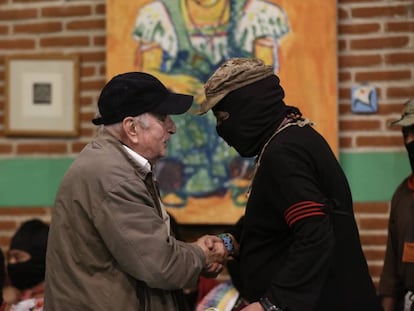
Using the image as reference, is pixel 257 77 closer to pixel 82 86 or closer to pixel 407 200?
pixel 407 200

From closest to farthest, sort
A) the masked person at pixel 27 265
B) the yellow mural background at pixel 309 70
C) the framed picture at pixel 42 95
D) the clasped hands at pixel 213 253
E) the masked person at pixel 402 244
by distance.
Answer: the clasped hands at pixel 213 253, the masked person at pixel 402 244, the masked person at pixel 27 265, the yellow mural background at pixel 309 70, the framed picture at pixel 42 95

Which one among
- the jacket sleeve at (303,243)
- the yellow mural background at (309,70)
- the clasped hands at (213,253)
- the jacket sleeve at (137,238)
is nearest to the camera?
the jacket sleeve at (303,243)

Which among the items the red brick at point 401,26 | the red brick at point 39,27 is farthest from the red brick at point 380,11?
the red brick at point 39,27

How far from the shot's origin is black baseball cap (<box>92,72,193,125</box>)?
221 centimetres

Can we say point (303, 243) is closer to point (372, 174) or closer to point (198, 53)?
point (372, 174)

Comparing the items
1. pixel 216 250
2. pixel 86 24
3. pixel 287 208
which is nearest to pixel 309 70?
pixel 86 24

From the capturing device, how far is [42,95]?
12.3 ft

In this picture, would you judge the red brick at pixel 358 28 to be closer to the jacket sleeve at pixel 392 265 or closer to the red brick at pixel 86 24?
the jacket sleeve at pixel 392 265

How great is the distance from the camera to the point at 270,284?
2.10 m

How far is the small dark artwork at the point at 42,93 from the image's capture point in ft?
12.2

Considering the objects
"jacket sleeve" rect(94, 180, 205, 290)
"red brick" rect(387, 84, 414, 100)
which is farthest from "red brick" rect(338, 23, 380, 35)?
"jacket sleeve" rect(94, 180, 205, 290)

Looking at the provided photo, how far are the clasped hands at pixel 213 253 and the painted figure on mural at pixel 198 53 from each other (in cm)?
102

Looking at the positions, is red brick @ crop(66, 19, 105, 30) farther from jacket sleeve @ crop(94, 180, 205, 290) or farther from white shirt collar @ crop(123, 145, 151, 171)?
jacket sleeve @ crop(94, 180, 205, 290)

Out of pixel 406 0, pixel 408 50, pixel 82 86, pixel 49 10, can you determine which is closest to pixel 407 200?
pixel 408 50
